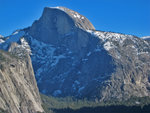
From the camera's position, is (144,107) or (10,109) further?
(10,109)

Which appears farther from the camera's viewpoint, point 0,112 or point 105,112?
point 105,112

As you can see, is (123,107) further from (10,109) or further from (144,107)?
(10,109)

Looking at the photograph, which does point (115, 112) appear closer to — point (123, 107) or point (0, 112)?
point (123, 107)

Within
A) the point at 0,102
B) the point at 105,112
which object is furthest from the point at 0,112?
the point at 105,112

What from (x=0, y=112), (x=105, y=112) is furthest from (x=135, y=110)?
(x=0, y=112)

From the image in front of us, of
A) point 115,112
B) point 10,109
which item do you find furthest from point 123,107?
point 10,109

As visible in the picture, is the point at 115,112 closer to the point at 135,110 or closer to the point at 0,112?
the point at 135,110

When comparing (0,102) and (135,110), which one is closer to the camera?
(135,110)
